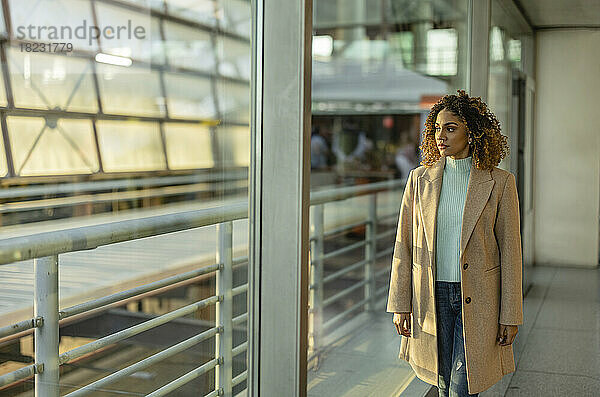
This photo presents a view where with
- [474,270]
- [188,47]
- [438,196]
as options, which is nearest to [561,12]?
[438,196]

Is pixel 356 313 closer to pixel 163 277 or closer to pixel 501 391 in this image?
pixel 501 391

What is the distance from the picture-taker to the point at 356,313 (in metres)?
4.82

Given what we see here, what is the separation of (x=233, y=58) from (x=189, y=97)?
344mm

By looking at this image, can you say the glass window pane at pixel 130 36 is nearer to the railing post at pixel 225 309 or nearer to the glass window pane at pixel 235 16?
the glass window pane at pixel 235 16

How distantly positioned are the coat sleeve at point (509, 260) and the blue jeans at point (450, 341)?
0.13 m

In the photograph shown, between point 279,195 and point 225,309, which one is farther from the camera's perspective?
point 279,195

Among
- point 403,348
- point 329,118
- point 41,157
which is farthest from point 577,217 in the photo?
point 329,118

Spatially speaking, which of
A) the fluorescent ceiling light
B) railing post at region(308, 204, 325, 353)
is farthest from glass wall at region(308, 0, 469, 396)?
the fluorescent ceiling light

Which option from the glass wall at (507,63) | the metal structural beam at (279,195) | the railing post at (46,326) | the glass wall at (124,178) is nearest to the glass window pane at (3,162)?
the glass wall at (124,178)

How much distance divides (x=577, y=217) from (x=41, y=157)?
6239mm

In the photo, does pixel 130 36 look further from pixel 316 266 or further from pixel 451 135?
pixel 316 266

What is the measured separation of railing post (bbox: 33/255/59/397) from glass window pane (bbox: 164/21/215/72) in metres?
0.52

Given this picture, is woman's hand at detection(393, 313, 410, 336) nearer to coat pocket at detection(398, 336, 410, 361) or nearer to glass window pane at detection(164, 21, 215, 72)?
coat pocket at detection(398, 336, 410, 361)

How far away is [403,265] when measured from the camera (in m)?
2.29
